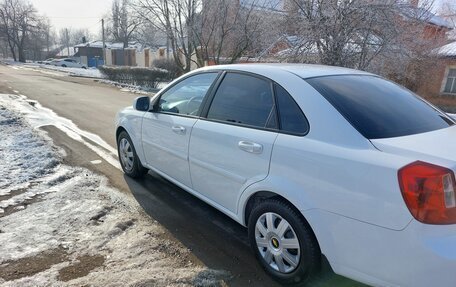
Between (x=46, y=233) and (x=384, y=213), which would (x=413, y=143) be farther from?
(x=46, y=233)

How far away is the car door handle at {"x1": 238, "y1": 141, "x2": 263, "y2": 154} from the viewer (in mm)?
→ 2416

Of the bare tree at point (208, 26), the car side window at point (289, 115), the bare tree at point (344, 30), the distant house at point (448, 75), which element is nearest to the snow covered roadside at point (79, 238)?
the car side window at point (289, 115)

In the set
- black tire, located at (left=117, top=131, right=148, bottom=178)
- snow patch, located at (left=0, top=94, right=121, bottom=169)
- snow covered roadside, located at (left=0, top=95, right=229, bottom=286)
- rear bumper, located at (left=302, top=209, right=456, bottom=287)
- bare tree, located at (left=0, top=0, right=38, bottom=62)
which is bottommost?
snow covered roadside, located at (left=0, top=95, right=229, bottom=286)

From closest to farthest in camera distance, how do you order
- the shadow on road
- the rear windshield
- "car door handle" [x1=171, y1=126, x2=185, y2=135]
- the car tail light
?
the car tail light
the rear windshield
the shadow on road
"car door handle" [x1=171, y1=126, x2=185, y2=135]

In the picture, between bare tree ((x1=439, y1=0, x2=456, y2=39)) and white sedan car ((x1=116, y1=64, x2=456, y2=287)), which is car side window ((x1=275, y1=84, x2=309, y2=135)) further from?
bare tree ((x1=439, y1=0, x2=456, y2=39))

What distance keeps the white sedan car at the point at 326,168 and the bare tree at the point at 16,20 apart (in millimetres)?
75651

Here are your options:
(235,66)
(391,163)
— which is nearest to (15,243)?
(235,66)

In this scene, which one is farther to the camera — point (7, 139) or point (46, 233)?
point (7, 139)

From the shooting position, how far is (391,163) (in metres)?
1.78

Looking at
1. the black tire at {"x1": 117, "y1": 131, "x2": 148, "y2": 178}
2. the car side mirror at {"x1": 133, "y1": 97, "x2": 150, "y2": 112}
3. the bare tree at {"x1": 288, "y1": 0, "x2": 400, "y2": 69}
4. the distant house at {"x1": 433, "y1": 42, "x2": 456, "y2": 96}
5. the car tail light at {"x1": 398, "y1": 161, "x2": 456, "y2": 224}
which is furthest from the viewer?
the distant house at {"x1": 433, "y1": 42, "x2": 456, "y2": 96}

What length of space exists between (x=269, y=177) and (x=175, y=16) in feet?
57.5

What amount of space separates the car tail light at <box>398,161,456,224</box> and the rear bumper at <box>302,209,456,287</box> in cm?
5

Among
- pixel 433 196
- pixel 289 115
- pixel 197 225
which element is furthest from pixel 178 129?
pixel 433 196

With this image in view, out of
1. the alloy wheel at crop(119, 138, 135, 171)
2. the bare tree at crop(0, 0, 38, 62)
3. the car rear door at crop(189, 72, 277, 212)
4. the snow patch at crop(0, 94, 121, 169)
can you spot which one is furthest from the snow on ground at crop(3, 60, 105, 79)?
the bare tree at crop(0, 0, 38, 62)
